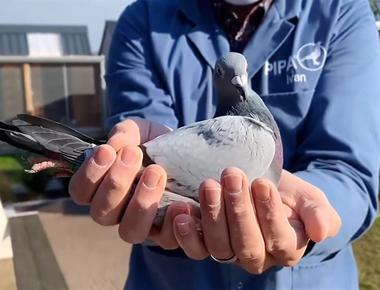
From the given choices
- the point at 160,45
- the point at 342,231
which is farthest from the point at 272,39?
the point at 342,231

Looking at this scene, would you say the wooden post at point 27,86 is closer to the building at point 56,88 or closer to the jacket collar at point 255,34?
the building at point 56,88

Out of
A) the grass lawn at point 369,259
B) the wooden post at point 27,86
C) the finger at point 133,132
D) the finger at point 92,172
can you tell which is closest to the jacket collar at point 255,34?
the finger at point 133,132

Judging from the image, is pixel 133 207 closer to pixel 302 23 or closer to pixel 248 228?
pixel 248 228

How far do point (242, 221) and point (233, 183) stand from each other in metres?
0.06

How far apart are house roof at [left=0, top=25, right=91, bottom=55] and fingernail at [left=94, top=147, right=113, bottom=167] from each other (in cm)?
881

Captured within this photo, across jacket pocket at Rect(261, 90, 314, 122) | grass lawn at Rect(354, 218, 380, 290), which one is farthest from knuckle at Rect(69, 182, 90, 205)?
grass lawn at Rect(354, 218, 380, 290)

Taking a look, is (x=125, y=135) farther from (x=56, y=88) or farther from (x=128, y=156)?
(x=56, y=88)

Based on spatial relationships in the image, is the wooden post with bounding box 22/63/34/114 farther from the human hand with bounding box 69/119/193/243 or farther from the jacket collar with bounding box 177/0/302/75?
the human hand with bounding box 69/119/193/243

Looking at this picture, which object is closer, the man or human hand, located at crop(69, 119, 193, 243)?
human hand, located at crop(69, 119, 193, 243)

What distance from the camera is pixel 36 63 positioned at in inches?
260

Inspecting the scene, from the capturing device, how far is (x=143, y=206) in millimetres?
687

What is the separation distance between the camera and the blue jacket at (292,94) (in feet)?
3.03

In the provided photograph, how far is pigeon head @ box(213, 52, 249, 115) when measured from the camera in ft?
2.29

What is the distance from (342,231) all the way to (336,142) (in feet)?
0.47
